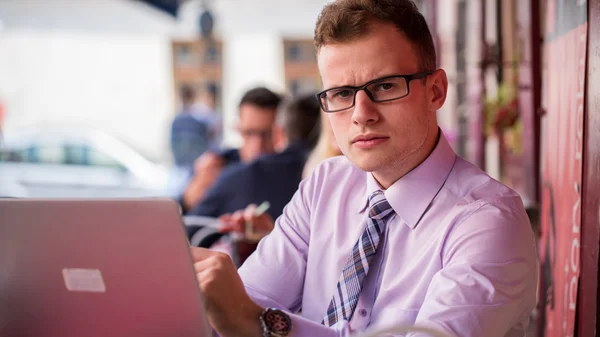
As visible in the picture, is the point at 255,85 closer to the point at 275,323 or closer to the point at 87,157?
the point at 275,323

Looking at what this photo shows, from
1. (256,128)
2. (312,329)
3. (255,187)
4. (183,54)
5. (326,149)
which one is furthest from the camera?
(183,54)

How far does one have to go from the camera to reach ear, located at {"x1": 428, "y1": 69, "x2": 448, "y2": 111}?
1.46 meters

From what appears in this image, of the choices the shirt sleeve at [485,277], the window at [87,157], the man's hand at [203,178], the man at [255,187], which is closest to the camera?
the shirt sleeve at [485,277]

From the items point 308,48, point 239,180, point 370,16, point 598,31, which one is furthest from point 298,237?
point 308,48

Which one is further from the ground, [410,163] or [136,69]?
[136,69]

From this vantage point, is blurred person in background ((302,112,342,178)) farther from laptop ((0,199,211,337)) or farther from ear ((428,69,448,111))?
laptop ((0,199,211,337))

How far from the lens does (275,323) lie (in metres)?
1.31

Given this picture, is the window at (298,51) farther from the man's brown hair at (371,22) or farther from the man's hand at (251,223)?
the man's brown hair at (371,22)

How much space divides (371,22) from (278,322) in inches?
22.8

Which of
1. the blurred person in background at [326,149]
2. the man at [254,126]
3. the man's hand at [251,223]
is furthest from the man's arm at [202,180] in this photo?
the man's hand at [251,223]

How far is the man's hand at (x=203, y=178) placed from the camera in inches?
163

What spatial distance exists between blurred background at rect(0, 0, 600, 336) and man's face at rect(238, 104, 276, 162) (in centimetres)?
55

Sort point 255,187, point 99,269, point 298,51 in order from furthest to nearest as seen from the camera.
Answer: point 298,51 → point 255,187 → point 99,269

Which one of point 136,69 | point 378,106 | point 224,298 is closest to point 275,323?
point 224,298
